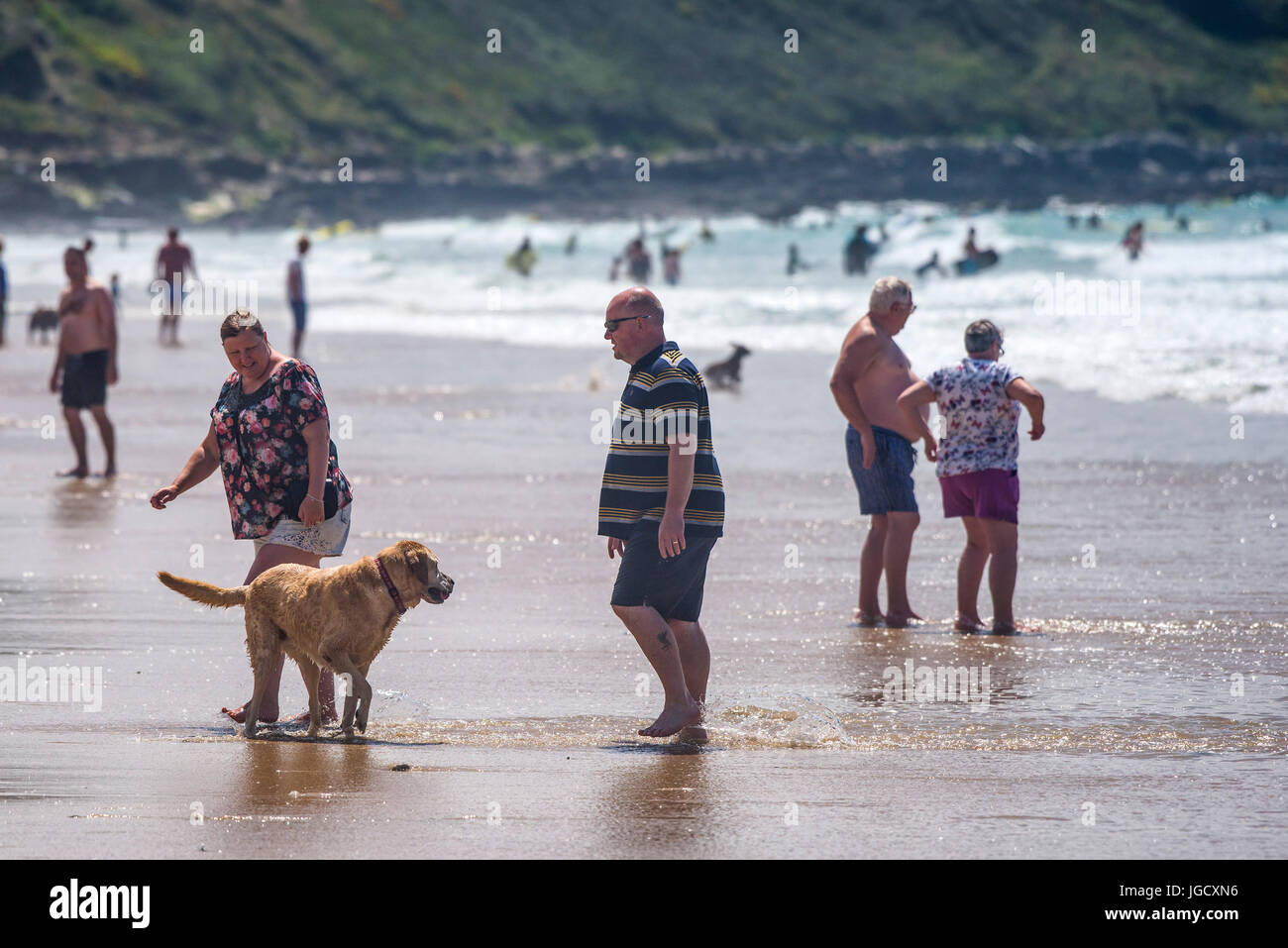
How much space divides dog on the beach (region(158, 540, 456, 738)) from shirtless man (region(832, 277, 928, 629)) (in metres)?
3.10

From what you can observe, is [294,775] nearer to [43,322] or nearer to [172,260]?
[43,322]

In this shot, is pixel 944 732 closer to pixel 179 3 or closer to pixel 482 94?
pixel 179 3

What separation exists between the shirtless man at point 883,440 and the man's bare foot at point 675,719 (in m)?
2.61

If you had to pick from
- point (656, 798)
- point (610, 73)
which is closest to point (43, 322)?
point (656, 798)

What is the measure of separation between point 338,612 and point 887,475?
346 centimetres

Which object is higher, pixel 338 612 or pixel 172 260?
pixel 172 260

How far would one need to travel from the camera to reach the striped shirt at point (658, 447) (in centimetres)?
638

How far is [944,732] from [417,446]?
9.81m

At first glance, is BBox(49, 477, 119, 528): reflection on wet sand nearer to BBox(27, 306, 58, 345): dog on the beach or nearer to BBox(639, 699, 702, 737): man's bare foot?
BBox(639, 699, 702, 737): man's bare foot

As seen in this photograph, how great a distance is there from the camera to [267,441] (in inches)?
272

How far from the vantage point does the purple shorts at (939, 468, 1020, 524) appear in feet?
29.6

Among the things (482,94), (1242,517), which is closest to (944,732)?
(1242,517)

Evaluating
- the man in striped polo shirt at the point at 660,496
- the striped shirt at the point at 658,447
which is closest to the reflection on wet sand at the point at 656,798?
the man in striped polo shirt at the point at 660,496

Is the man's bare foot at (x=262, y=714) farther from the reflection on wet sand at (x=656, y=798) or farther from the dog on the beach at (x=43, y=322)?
the dog on the beach at (x=43, y=322)
